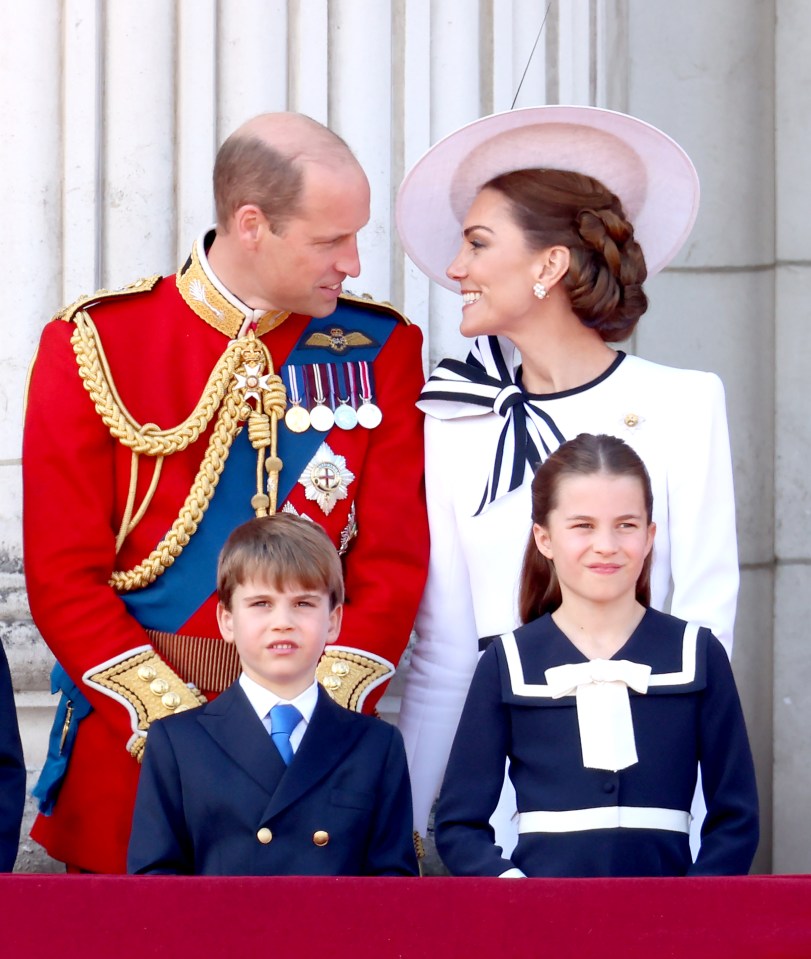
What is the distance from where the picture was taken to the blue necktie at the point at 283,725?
266cm

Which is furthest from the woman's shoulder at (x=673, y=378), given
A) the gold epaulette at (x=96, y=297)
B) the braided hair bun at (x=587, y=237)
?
the gold epaulette at (x=96, y=297)

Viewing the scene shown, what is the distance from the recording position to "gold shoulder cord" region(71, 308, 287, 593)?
3061 millimetres

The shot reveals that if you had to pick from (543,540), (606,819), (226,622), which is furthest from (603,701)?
(226,622)

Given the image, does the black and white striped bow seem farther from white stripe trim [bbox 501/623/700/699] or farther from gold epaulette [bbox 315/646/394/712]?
white stripe trim [bbox 501/623/700/699]

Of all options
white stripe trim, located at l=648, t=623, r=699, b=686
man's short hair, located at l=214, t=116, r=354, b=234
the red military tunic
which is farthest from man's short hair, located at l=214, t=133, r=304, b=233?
white stripe trim, located at l=648, t=623, r=699, b=686

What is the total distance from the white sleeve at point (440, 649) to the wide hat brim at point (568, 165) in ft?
1.56

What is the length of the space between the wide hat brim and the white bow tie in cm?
102

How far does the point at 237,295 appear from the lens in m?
3.22

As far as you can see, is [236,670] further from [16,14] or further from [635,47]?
[635,47]

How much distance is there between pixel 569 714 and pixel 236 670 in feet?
2.05

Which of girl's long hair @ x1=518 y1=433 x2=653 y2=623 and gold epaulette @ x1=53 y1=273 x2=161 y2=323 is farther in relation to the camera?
gold epaulette @ x1=53 y1=273 x2=161 y2=323

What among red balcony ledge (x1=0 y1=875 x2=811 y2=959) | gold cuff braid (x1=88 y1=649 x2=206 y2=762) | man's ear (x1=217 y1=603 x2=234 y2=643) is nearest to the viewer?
red balcony ledge (x1=0 y1=875 x2=811 y2=959)

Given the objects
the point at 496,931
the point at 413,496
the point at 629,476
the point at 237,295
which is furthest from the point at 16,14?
the point at 496,931

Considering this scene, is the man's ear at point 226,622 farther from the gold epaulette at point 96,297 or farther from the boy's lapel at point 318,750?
the gold epaulette at point 96,297
